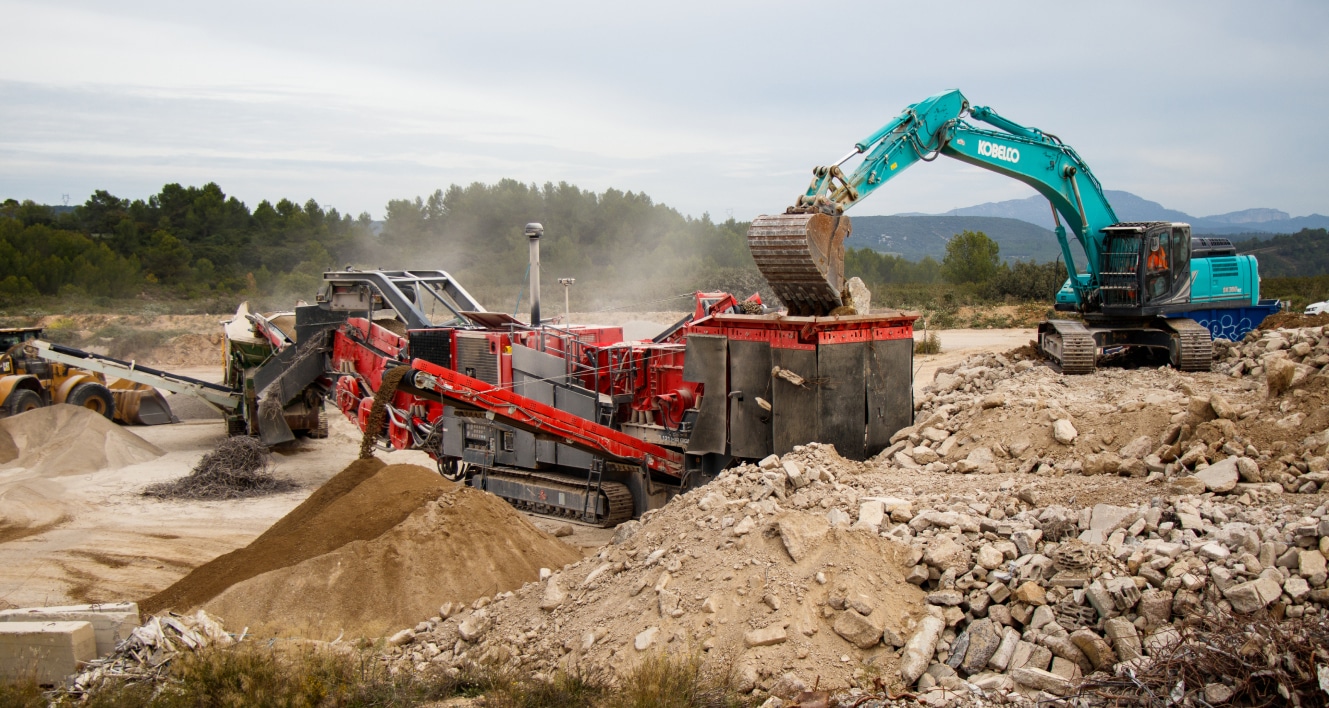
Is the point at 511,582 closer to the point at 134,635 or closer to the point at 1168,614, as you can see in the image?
the point at 134,635

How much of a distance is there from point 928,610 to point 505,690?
7.88ft

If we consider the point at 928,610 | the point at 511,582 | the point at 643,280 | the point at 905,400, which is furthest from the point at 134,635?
the point at 643,280

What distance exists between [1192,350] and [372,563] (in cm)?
A: 1032

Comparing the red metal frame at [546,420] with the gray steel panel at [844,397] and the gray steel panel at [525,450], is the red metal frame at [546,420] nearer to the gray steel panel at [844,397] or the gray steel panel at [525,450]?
the gray steel panel at [525,450]

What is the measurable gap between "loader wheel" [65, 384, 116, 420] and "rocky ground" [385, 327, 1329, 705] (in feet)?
40.7

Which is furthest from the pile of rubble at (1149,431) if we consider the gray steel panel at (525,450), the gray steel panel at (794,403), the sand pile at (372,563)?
the gray steel panel at (525,450)

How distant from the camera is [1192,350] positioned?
12422mm

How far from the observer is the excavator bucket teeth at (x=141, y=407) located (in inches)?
690

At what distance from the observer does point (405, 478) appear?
8.75m

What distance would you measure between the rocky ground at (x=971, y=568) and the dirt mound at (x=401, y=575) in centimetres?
34

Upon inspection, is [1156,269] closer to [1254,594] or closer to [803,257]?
[803,257]

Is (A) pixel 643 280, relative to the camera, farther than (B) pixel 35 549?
Yes

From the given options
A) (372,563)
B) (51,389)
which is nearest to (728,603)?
(372,563)

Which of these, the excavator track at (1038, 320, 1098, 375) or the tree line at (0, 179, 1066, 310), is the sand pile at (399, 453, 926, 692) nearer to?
the excavator track at (1038, 320, 1098, 375)
